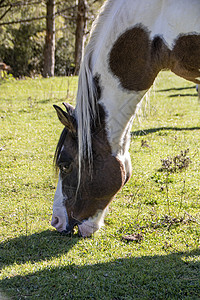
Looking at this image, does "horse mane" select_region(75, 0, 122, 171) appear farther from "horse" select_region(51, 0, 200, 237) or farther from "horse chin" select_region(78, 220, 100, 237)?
"horse chin" select_region(78, 220, 100, 237)

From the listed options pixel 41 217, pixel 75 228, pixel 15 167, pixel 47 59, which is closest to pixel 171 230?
pixel 75 228

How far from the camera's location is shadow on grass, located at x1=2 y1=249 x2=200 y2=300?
275cm

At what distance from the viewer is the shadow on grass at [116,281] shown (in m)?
2.75

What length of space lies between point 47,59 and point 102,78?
15376 mm

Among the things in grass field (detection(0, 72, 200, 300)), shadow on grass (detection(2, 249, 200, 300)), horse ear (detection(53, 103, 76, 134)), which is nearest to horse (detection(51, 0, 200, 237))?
horse ear (detection(53, 103, 76, 134))

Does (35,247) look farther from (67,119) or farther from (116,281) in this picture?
(67,119)

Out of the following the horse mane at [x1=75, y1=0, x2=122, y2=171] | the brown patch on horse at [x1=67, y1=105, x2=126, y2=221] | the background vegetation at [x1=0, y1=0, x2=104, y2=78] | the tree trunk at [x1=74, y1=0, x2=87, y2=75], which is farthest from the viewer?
the background vegetation at [x1=0, y1=0, x2=104, y2=78]

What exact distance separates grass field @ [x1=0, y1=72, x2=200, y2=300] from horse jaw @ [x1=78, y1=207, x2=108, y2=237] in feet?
0.27

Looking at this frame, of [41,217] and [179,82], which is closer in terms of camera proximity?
[41,217]

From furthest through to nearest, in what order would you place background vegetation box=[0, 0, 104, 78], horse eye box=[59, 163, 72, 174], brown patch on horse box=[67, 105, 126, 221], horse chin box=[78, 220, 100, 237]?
background vegetation box=[0, 0, 104, 78], horse chin box=[78, 220, 100, 237], horse eye box=[59, 163, 72, 174], brown patch on horse box=[67, 105, 126, 221]

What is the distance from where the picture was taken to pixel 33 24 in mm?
24453

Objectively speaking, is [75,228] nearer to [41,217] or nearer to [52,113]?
[41,217]

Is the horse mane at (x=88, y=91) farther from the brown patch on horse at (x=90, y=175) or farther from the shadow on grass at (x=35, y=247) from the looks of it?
the shadow on grass at (x=35, y=247)

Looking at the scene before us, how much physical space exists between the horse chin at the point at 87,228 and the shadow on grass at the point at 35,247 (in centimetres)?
10
